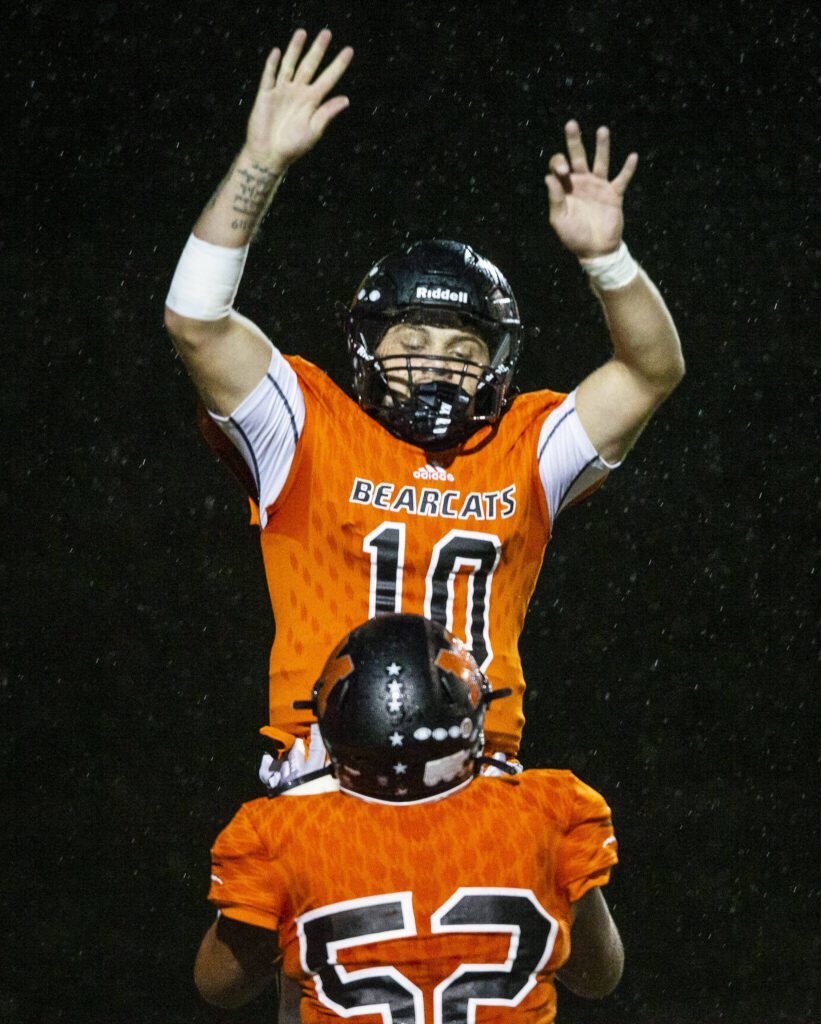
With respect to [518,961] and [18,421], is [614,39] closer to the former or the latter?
[18,421]

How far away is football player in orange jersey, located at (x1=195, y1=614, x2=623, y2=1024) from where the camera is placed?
1.62 meters

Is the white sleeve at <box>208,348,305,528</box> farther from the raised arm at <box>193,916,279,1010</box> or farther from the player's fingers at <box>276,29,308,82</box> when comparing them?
the raised arm at <box>193,916,279,1010</box>

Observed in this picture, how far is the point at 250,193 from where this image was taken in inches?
77.5

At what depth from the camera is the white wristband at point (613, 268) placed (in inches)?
80.4

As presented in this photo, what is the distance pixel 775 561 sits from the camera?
355 centimetres

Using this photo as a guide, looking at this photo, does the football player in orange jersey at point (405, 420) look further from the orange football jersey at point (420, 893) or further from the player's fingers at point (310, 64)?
the orange football jersey at point (420, 893)

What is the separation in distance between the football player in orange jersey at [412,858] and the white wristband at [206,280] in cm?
53

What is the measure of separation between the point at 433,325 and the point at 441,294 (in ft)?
0.16

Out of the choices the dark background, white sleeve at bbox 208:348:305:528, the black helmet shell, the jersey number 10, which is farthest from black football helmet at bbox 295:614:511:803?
the dark background

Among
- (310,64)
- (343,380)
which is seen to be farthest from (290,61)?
(343,380)

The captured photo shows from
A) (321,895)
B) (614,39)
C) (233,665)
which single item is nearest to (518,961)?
(321,895)

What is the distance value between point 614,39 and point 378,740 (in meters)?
2.38

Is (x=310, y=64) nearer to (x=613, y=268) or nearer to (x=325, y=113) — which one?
(x=325, y=113)

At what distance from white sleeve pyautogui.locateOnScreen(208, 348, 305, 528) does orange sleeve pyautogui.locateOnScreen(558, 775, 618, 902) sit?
0.66 m
